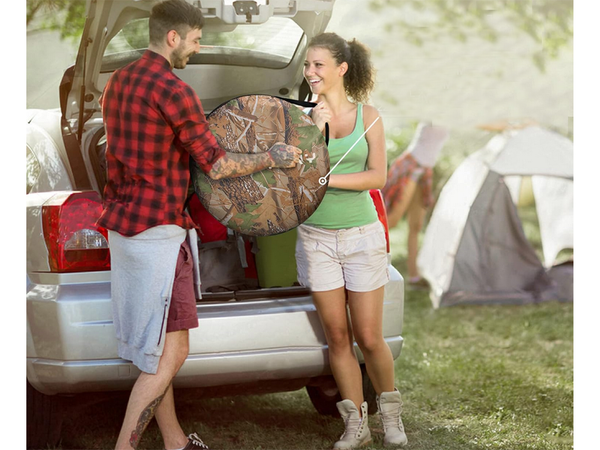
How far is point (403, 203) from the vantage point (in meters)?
8.20

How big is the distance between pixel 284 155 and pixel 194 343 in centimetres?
78

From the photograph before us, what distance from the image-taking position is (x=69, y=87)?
3.46 metres

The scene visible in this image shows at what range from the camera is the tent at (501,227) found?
21.2 feet

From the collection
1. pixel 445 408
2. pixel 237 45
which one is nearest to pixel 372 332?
pixel 445 408

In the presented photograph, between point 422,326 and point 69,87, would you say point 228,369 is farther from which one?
point 422,326

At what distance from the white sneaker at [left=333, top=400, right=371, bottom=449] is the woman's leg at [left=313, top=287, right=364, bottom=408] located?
3 cm

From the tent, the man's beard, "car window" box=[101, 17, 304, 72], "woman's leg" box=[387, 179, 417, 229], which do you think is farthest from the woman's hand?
"woman's leg" box=[387, 179, 417, 229]

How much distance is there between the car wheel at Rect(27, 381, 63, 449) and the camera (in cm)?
312

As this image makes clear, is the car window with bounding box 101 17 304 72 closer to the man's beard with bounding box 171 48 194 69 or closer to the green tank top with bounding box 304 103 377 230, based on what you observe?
the man's beard with bounding box 171 48 194 69

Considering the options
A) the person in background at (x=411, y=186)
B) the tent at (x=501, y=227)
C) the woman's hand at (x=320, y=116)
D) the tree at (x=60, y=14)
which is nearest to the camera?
the woman's hand at (x=320, y=116)

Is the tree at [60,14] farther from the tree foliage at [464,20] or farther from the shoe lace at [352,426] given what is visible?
the tree foliage at [464,20]

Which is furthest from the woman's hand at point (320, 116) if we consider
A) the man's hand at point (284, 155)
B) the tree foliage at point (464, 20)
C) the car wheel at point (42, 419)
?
the tree foliage at point (464, 20)

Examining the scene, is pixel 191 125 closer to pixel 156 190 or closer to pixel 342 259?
pixel 156 190

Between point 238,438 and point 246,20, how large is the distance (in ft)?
6.09
